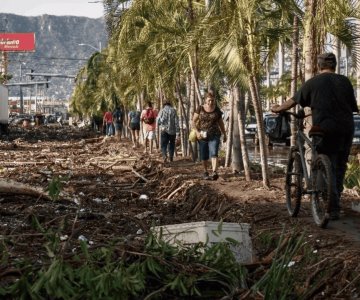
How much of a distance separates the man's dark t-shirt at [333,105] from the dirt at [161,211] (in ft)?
3.22

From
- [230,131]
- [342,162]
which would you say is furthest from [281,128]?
[230,131]

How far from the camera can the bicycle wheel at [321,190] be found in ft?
25.0

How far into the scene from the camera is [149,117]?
80.7 feet

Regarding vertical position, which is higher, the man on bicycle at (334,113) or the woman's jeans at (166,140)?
the man on bicycle at (334,113)

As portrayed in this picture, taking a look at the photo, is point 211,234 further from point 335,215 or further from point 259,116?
point 259,116

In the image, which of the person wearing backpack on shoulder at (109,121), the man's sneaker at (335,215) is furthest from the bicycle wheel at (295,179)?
the person wearing backpack on shoulder at (109,121)

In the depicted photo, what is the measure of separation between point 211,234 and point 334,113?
2850 mm

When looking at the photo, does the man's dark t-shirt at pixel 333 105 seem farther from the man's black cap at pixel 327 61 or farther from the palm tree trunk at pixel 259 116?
the palm tree trunk at pixel 259 116

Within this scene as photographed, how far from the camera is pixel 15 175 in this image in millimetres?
16297

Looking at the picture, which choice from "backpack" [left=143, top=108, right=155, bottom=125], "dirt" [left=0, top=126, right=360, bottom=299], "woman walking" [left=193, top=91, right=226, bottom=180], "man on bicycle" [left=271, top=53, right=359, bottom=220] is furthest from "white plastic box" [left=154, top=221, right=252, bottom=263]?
"backpack" [left=143, top=108, right=155, bottom=125]

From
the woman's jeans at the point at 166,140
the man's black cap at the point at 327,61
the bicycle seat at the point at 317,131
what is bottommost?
the woman's jeans at the point at 166,140

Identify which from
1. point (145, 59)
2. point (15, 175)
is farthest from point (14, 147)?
point (15, 175)

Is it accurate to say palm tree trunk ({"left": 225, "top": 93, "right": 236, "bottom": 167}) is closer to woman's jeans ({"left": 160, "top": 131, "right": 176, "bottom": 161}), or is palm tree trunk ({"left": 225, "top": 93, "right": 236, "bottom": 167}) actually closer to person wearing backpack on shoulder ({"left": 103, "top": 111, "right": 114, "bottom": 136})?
woman's jeans ({"left": 160, "top": 131, "right": 176, "bottom": 161})

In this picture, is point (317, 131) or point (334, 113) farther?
point (334, 113)
